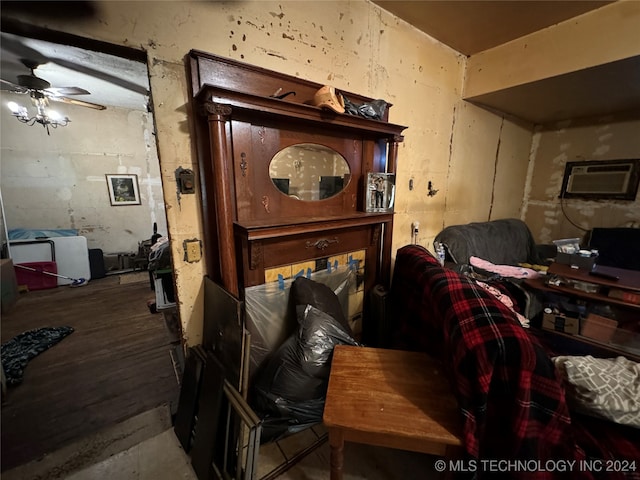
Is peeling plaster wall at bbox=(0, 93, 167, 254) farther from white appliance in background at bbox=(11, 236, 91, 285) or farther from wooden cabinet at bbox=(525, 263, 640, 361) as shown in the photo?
wooden cabinet at bbox=(525, 263, 640, 361)

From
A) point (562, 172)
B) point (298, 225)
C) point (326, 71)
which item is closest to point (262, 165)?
point (298, 225)

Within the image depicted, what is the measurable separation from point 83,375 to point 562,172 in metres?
5.82

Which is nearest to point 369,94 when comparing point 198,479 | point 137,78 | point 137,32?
point 137,32

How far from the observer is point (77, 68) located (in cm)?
252

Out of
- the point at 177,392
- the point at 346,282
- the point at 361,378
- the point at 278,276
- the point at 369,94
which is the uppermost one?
the point at 369,94

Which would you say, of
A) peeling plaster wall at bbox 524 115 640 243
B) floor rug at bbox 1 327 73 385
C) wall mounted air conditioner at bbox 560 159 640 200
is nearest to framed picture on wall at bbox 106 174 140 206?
floor rug at bbox 1 327 73 385

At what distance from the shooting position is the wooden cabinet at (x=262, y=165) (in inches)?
45.6

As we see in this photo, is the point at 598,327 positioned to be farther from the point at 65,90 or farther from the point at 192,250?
the point at 65,90

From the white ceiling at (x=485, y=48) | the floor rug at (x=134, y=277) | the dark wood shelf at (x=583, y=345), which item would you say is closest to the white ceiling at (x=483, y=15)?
the white ceiling at (x=485, y=48)

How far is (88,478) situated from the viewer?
3.82 feet

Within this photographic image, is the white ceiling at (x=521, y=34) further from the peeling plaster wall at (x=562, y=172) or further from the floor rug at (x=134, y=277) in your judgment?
the floor rug at (x=134, y=277)

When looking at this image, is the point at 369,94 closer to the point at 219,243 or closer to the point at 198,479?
the point at 219,243

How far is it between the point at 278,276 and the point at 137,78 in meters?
3.03

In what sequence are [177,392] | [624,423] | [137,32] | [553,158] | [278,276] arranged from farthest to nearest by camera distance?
1. [553,158]
2. [177,392]
3. [278,276]
4. [137,32]
5. [624,423]
